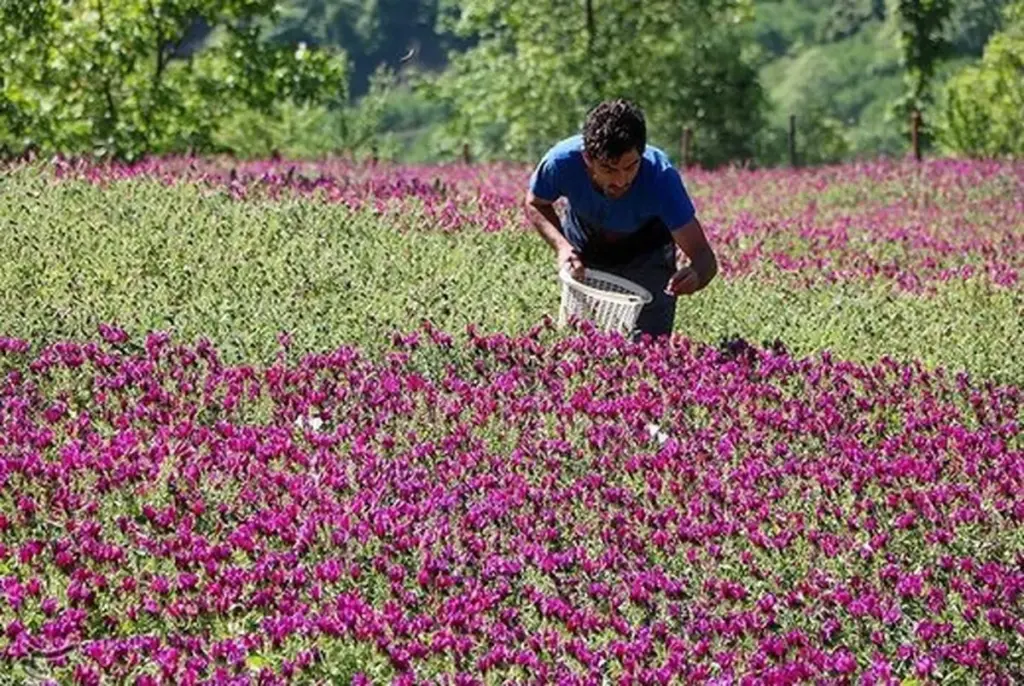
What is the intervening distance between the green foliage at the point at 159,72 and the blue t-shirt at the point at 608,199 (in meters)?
13.9

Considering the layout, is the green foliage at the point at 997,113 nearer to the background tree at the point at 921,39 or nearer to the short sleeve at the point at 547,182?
the background tree at the point at 921,39

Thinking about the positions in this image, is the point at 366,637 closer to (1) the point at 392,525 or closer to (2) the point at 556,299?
(1) the point at 392,525

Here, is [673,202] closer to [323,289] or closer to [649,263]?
[649,263]

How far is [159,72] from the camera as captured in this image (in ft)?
86.4

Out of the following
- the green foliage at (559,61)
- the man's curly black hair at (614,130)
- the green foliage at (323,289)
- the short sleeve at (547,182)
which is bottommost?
the green foliage at (559,61)

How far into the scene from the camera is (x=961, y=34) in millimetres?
176000

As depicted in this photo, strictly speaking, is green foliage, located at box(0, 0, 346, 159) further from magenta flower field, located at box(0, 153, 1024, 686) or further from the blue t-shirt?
the blue t-shirt

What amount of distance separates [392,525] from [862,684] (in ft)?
6.01

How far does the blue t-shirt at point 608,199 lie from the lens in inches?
368

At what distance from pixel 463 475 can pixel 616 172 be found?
2.40m

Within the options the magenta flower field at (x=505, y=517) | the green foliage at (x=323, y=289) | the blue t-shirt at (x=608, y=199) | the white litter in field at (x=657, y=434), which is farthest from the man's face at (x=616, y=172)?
the white litter in field at (x=657, y=434)

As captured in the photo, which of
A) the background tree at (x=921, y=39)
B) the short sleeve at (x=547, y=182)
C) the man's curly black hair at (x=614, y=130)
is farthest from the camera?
the background tree at (x=921, y=39)

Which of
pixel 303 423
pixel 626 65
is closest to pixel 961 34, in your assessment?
pixel 626 65

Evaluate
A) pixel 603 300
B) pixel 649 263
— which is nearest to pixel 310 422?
pixel 603 300
